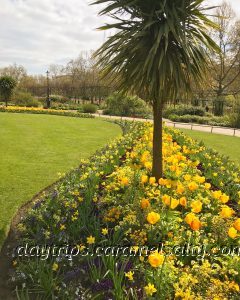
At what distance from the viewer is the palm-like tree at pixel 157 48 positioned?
174 inches

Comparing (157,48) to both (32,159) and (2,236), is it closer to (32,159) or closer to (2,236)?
(2,236)

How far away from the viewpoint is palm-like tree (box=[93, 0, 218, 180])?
4426mm

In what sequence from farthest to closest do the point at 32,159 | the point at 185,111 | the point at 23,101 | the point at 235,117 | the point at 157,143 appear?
the point at 23,101 < the point at 185,111 < the point at 235,117 < the point at 32,159 < the point at 157,143

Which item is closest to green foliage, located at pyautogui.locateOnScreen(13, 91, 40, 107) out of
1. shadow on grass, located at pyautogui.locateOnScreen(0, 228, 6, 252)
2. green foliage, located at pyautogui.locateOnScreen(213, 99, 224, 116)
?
green foliage, located at pyautogui.locateOnScreen(213, 99, 224, 116)

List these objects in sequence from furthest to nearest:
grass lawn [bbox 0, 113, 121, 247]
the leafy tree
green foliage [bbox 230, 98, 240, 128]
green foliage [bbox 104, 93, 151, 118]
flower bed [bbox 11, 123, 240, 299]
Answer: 1. the leafy tree
2. green foliage [bbox 104, 93, 151, 118]
3. green foliage [bbox 230, 98, 240, 128]
4. grass lawn [bbox 0, 113, 121, 247]
5. flower bed [bbox 11, 123, 240, 299]

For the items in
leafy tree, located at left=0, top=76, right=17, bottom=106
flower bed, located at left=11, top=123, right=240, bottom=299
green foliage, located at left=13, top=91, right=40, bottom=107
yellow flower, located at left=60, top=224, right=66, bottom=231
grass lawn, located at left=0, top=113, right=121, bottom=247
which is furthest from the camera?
green foliage, located at left=13, top=91, right=40, bottom=107

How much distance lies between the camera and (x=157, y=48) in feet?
14.9

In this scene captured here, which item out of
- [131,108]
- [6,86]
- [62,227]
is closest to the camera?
[62,227]

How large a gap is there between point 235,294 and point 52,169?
6.73m

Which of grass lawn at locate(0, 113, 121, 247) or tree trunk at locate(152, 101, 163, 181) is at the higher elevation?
tree trunk at locate(152, 101, 163, 181)

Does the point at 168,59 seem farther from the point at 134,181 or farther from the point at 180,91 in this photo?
the point at 134,181

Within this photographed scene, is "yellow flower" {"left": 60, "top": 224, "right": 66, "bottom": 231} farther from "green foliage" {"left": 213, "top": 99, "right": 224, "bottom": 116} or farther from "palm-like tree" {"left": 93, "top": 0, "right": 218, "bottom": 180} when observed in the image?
"green foliage" {"left": 213, "top": 99, "right": 224, "bottom": 116}

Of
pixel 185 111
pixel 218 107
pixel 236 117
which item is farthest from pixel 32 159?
pixel 218 107

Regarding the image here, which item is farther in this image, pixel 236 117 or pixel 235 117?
pixel 235 117
